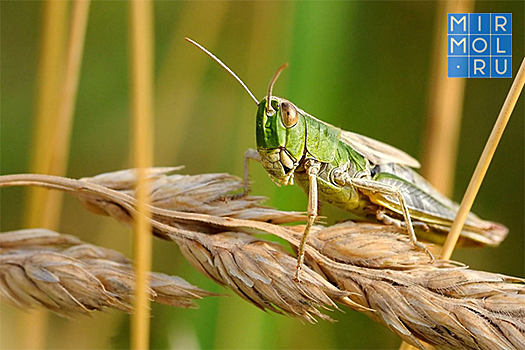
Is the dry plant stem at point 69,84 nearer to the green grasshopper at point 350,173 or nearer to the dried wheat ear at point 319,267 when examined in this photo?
the dried wheat ear at point 319,267

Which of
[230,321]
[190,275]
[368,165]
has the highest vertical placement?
[368,165]

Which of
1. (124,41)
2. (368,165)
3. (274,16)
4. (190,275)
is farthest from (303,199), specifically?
(124,41)

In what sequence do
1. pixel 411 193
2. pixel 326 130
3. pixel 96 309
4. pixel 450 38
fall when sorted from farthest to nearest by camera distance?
pixel 450 38 → pixel 411 193 → pixel 326 130 → pixel 96 309

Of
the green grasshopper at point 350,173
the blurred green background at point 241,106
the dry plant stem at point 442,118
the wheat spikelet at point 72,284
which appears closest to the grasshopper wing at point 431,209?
the green grasshopper at point 350,173

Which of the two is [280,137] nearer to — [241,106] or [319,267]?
[319,267]

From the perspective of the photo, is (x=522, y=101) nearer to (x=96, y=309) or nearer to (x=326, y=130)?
(x=326, y=130)

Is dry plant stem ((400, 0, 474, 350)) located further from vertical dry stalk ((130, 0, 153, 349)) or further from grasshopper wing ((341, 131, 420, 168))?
vertical dry stalk ((130, 0, 153, 349))

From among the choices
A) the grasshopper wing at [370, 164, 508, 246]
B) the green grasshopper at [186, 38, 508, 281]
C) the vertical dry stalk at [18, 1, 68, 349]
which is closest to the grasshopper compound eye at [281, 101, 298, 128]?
the green grasshopper at [186, 38, 508, 281]
